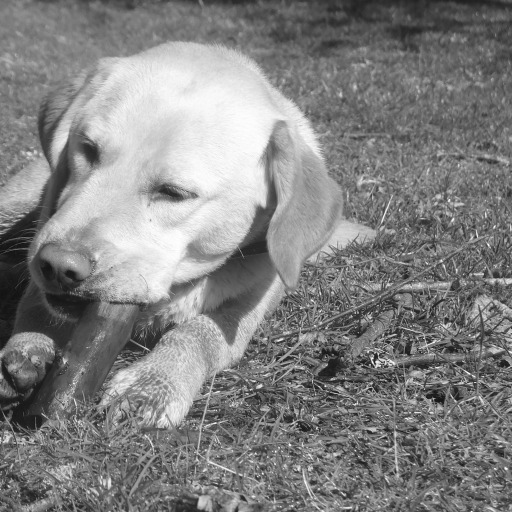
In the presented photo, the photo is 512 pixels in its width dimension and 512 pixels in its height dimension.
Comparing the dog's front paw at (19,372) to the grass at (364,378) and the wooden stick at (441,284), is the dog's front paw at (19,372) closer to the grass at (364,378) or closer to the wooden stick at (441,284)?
the grass at (364,378)

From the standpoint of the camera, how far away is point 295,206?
3436 millimetres

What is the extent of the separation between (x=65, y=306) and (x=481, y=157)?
4.54m

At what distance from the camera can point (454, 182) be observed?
19.4ft

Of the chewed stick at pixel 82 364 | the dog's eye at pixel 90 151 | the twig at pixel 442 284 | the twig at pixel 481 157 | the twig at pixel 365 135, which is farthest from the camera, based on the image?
the twig at pixel 365 135

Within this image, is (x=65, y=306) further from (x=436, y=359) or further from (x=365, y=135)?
(x=365, y=135)

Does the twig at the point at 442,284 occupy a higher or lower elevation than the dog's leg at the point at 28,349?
lower

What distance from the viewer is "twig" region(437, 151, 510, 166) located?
6570 mm

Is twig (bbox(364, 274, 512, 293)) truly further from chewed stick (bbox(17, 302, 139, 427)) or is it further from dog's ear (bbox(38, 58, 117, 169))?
dog's ear (bbox(38, 58, 117, 169))

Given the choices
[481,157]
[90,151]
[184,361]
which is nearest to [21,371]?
[184,361]

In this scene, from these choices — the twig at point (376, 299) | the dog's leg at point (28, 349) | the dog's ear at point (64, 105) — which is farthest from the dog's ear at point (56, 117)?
the twig at point (376, 299)

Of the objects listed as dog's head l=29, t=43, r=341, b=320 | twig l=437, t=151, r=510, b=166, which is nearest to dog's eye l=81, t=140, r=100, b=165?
dog's head l=29, t=43, r=341, b=320

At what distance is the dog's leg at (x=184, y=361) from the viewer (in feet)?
9.87

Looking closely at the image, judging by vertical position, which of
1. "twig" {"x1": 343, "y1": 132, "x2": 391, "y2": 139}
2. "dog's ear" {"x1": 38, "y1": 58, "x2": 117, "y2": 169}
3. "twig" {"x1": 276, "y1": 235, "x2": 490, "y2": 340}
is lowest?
"twig" {"x1": 343, "y1": 132, "x2": 391, "y2": 139}

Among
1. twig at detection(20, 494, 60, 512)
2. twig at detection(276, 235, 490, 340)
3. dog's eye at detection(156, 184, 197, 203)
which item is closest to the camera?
twig at detection(20, 494, 60, 512)
